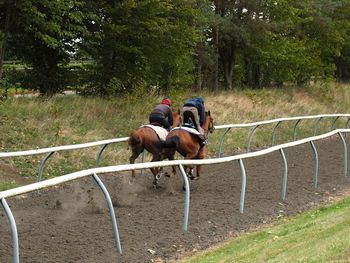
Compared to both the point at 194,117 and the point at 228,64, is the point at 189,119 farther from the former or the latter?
the point at 228,64

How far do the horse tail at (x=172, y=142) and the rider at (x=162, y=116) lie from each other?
735 millimetres

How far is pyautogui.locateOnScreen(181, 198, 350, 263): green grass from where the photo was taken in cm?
574

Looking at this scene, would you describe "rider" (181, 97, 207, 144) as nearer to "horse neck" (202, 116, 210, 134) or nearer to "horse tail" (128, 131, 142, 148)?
"horse neck" (202, 116, 210, 134)

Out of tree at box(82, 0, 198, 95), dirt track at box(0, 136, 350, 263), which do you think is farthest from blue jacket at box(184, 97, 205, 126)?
tree at box(82, 0, 198, 95)

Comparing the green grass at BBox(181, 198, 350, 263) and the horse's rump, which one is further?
the horse's rump

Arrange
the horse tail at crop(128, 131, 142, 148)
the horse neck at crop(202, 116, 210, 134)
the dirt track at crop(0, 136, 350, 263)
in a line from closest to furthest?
the dirt track at crop(0, 136, 350, 263)
the horse tail at crop(128, 131, 142, 148)
the horse neck at crop(202, 116, 210, 134)

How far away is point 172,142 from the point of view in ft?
37.4

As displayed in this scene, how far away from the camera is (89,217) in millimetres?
8734

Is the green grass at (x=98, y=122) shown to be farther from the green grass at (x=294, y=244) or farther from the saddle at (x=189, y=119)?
the green grass at (x=294, y=244)

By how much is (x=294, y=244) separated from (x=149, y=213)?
2.89 metres

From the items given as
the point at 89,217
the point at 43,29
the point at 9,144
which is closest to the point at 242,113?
the point at 43,29

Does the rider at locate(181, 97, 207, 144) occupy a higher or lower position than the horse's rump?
higher

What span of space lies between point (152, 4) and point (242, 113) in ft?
21.2

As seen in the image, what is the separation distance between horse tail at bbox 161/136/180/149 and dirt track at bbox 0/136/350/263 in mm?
799
